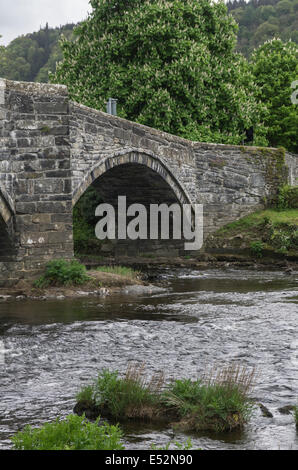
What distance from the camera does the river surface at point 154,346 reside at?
17.6 ft

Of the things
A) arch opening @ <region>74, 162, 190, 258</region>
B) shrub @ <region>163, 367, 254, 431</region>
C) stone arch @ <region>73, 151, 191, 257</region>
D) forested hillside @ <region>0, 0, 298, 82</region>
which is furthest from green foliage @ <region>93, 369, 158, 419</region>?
forested hillside @ <region>0, 0, 298, 82</region>

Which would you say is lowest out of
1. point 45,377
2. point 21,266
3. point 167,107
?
point 45,377

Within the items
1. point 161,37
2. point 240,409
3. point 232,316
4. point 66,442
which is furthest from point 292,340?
point 161,37

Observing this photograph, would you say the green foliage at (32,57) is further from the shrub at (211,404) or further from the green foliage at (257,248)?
the shrub at (211,404)

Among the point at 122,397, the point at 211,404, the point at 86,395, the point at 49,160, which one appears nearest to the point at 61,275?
the point at 49,160

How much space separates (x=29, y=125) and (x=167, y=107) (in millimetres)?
9857

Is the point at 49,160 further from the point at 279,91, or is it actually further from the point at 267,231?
the point at 279,91

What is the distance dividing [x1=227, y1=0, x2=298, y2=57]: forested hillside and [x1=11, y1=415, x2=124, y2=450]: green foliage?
46192mm

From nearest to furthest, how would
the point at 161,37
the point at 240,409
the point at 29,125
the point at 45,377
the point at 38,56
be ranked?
the point at 240,409 < the point at 45,377 < the point at 29,125 < the point at 161,37 < the point at 38,56

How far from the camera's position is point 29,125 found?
12859 mm

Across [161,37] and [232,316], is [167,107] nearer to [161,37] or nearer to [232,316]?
[161,37]

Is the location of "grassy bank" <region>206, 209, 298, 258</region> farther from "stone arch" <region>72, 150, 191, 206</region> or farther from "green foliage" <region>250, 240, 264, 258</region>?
"stone arch" <region>72, 150, 191, 206</region>

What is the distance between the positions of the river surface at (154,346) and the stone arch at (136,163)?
302 cm

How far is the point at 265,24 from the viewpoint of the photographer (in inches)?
1950
